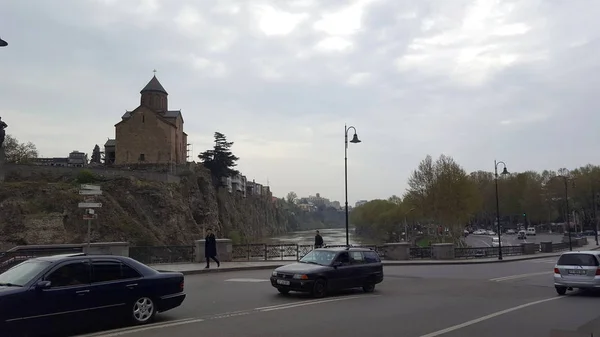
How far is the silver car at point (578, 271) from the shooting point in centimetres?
1639

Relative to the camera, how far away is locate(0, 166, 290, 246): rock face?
54.1m

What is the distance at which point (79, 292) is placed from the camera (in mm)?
9352

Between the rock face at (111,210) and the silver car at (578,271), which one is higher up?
the rock face at (111,210)

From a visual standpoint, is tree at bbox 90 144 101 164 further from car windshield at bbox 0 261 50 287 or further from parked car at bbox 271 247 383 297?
car windshield at bbox 0 261 50 287

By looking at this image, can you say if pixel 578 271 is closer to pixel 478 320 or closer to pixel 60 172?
pixel 478 320

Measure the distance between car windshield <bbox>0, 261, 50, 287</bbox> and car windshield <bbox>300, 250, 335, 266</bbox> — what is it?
28.9 ft

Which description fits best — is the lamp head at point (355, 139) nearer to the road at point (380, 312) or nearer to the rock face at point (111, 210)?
the road at point (380, 312)

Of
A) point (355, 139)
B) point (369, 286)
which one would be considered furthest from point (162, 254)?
A: point (355, 139)

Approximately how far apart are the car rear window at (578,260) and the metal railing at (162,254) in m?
18.2

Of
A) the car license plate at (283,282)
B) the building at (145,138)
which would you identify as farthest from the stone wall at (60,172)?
the car license plate at (283,282)

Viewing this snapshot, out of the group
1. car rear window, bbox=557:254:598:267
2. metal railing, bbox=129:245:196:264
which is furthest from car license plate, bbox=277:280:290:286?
metal railing, bbox=129:245:196:264

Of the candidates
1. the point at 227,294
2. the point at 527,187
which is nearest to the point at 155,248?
the point at 227,294

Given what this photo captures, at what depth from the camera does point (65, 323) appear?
9.02 meters

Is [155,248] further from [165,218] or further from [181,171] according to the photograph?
Answer: [181,171]
